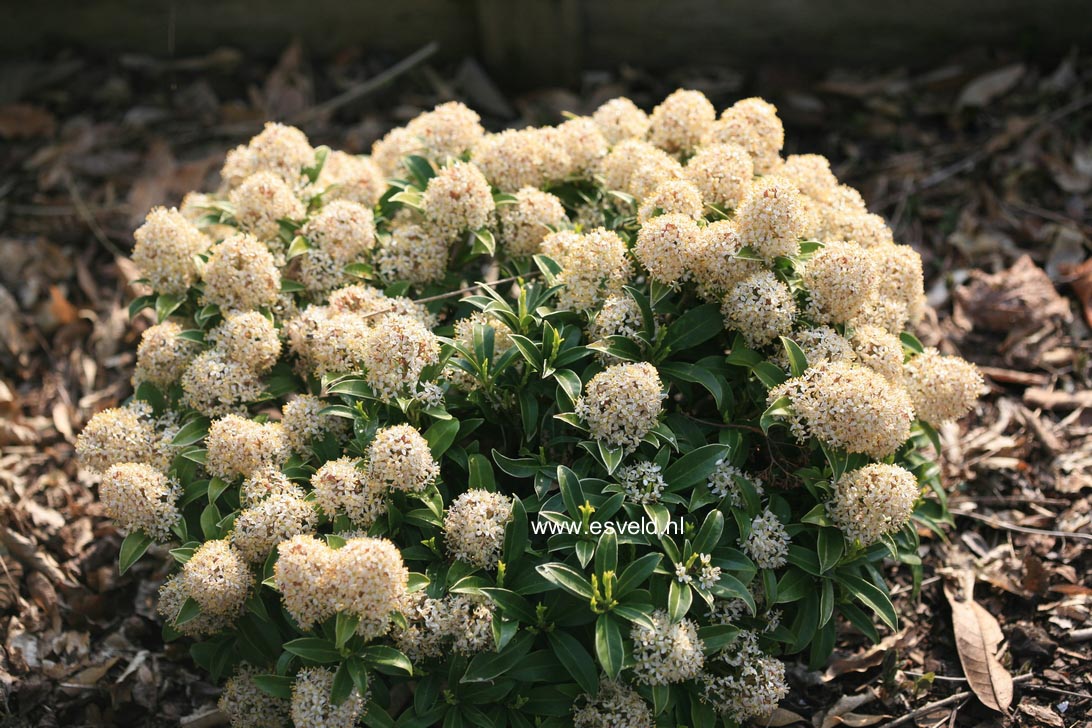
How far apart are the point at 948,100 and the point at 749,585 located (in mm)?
4368

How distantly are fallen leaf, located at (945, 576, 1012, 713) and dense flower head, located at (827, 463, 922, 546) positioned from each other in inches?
38.0

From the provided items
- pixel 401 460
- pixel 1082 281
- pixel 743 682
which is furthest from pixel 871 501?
pixel 1082 281

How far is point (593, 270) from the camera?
348 centimetres

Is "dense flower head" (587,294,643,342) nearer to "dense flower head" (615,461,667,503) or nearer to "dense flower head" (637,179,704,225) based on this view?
"dense flower head" (637,179,704,225)

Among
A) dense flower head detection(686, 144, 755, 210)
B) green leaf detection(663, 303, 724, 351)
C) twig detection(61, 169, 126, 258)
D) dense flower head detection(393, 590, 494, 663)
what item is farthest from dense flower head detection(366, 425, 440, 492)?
twig detection(61, 169, 126, 258)

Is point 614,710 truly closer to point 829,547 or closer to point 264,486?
point 829,547

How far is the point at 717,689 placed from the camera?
3.25m

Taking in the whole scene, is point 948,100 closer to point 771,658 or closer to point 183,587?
point 771,658

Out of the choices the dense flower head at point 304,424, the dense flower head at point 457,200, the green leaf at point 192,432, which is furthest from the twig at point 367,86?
the dense flower head at point 304,424

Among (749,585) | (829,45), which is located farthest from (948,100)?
(749,585)

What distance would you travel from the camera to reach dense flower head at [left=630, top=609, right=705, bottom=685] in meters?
3.01

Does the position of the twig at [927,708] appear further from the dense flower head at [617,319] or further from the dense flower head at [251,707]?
the dense flower head at [251,707]

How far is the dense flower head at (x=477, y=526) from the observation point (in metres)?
3.12

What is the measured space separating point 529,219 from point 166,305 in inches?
56.3
